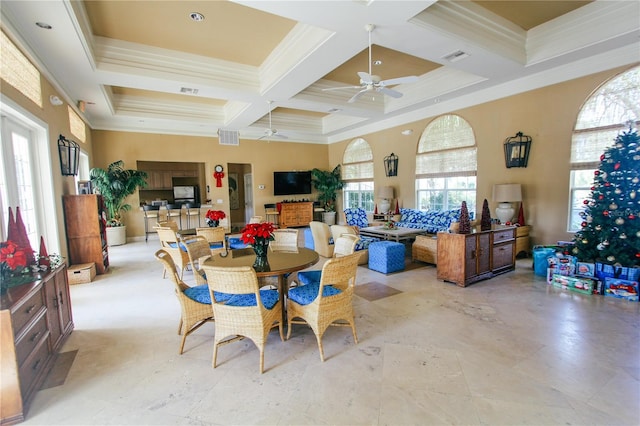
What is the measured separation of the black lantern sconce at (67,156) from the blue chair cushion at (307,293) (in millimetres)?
4849

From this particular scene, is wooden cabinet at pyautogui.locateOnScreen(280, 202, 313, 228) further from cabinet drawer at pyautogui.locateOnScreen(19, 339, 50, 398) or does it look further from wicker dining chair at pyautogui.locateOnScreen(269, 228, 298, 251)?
cabinet drawer at pyautogui.locateOnScreen(19, 339, 50, 398)

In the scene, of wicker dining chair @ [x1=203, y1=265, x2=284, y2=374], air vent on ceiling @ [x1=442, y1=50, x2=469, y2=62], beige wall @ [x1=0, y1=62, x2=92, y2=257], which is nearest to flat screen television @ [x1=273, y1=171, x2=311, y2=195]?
beige wall @ [x1=0, y1=62, x2=92, y2=257]

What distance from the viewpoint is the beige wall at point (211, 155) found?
8.49 m

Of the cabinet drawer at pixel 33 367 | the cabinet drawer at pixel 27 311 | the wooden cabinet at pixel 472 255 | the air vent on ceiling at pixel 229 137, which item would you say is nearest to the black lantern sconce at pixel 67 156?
the cabinet drawer at pixel 27 311

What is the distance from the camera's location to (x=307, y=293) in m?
2.81

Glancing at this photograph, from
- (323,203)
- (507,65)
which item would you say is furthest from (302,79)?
(323,203)

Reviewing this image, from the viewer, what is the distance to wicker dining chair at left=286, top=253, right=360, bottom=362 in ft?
8.16

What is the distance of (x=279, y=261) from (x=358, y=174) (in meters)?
7.73

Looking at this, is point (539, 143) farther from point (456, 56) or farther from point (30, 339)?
point (30, 339)

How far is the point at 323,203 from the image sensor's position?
448 inches

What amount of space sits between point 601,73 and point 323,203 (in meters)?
8.22

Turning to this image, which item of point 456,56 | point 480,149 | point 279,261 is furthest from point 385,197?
point 279,261

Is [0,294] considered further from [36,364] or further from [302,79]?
[302,79]

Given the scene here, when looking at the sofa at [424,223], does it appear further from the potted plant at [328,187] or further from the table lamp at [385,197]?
the potted plant at [328,187]
